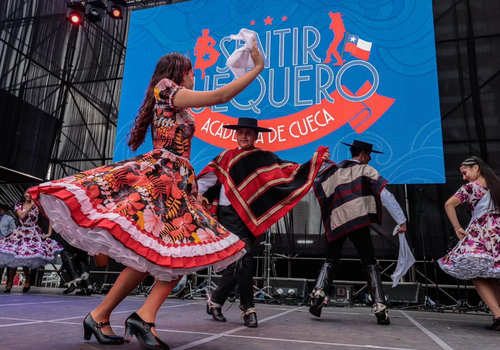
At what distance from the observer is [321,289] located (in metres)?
3.25

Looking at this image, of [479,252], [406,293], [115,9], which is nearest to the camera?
A: [479,252]

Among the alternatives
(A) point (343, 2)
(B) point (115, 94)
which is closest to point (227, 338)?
(A) point (343, 2)

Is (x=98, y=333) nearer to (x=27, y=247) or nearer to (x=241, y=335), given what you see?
(x=241, y=335)

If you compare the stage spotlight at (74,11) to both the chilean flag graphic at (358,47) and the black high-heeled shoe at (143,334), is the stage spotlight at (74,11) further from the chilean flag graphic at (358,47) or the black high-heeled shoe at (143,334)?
the black high-heeled shoe at (143,334)

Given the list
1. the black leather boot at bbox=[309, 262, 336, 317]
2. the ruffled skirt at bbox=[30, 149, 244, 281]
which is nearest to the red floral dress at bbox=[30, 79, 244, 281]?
the ruffled skirt at bbox=[30, 149, 244, 281]

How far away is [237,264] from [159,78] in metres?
1.47

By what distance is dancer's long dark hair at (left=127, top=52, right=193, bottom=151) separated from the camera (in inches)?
73.0

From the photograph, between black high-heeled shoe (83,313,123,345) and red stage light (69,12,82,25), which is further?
red stage light (69,12,82,25)

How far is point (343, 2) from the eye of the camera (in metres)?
6.32

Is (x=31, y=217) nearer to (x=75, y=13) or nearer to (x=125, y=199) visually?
(x=75, y=13)

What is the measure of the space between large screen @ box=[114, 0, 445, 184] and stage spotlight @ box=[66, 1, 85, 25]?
1.61 metres

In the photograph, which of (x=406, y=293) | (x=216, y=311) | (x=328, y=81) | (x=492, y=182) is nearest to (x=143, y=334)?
(x=216, y=311)

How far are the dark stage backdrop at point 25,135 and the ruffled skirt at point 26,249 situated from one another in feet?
9.80

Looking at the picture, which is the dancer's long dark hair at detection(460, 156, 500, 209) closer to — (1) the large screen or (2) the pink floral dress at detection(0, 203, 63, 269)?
(1) the large screen
